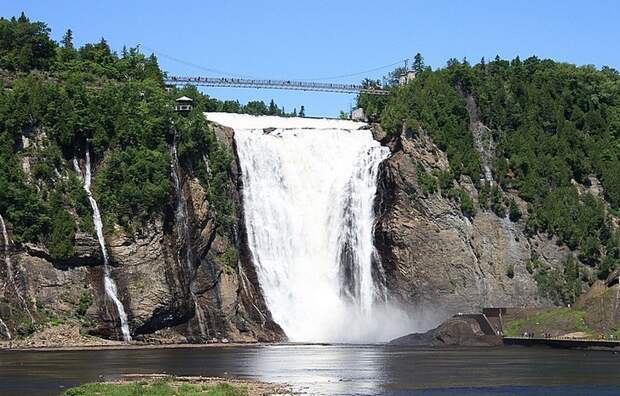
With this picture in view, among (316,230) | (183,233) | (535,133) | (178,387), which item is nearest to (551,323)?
(316,230)

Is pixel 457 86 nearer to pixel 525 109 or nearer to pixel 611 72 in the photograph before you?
pixel 525 109

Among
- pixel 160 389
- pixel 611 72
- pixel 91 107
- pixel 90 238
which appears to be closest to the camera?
pixel 160 389

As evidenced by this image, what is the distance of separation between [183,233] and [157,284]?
25.8 ft

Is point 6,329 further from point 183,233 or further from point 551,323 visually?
point 551,323

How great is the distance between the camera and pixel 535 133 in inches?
5881

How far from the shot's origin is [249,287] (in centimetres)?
12838

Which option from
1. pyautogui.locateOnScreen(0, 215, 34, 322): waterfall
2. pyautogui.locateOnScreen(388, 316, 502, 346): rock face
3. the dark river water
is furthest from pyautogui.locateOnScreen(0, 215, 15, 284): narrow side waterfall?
pyautogui.locateOnScreen(388, 316, 502, 346): rock face

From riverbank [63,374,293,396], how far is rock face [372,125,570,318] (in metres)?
62.7

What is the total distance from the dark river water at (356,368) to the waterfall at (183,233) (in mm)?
14124

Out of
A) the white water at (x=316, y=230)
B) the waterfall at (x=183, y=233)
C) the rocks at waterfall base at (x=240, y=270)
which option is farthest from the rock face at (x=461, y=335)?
the waterfall at (x=183, y=233)

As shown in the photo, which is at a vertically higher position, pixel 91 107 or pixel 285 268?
pixel 91 107

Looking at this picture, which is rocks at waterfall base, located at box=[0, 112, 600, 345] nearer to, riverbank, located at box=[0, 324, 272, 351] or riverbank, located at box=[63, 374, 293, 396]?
riverbank, located at box=[0, 324, 272, 351]

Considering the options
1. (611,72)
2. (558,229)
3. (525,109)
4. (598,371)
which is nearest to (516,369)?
(598,371)

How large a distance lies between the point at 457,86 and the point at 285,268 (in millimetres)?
34564
